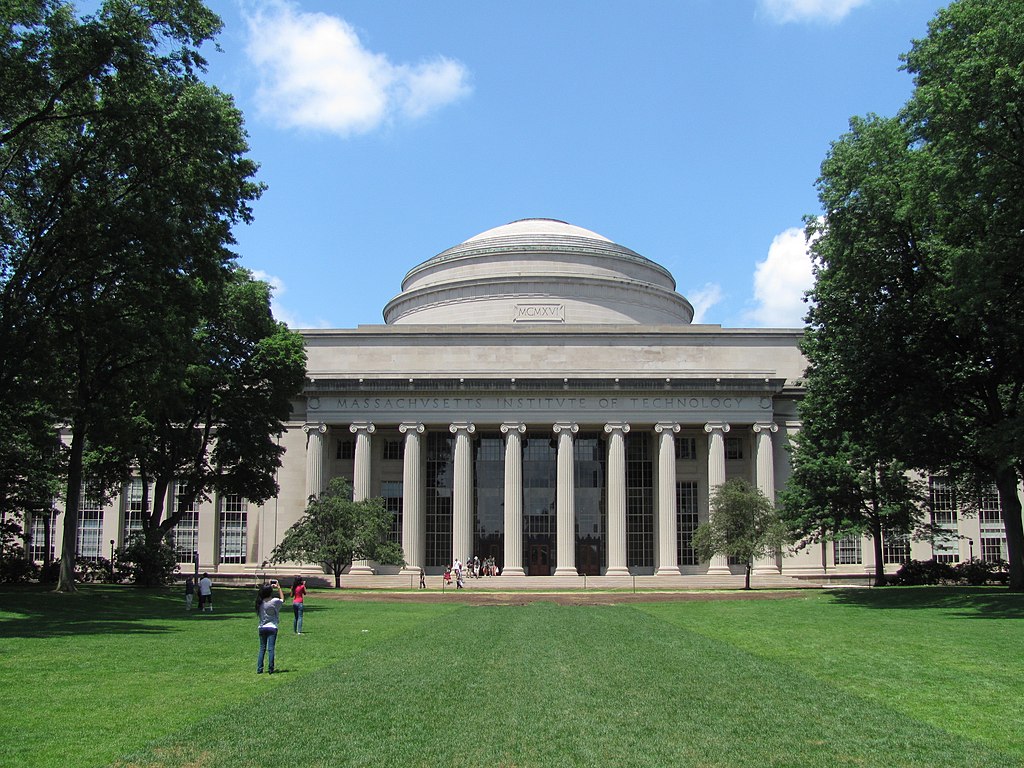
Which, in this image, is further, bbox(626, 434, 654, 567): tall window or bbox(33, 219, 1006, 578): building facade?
bbox(626, 434, 654, 567): tall window

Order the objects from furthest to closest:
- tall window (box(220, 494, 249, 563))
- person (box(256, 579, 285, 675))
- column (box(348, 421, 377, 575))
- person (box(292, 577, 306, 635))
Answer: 1. tall window (box(220, 494, 249, 563))
2. column (box(348, 421, 377, 575))
3. person (box(292, 577, 306, 635))
4. person (box(256, 579, 285, 675))

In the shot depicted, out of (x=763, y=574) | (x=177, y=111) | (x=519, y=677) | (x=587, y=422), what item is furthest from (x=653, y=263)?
(x=519, y=677)

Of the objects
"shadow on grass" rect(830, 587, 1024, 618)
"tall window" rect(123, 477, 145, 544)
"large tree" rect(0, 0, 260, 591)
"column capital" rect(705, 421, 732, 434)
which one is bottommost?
"shadow on grass" rect(830, 587, 1024, 618)

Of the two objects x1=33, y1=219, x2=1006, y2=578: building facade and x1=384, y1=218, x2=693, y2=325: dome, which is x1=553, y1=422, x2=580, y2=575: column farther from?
x1=384, y1=218, x2=693, y2=325: dome

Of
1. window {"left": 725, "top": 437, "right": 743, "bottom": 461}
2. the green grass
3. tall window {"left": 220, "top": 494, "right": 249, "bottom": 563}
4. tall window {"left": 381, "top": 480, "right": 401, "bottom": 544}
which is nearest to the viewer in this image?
the green grass

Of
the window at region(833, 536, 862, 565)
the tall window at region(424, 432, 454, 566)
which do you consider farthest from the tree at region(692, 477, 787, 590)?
the tall window at region(424, 432, 454, 566)

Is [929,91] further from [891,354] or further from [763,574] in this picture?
[763,574]

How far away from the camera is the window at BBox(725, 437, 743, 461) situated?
66.8m

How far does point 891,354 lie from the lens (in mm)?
36625

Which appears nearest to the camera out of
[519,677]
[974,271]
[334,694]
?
[334,694]

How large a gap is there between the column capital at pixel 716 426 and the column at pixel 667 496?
1987mm

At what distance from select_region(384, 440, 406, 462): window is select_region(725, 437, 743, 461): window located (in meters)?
21.8

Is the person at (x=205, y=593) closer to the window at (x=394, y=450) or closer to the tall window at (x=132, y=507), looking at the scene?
the window at (x=394, y=450)

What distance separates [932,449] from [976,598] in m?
6.35
